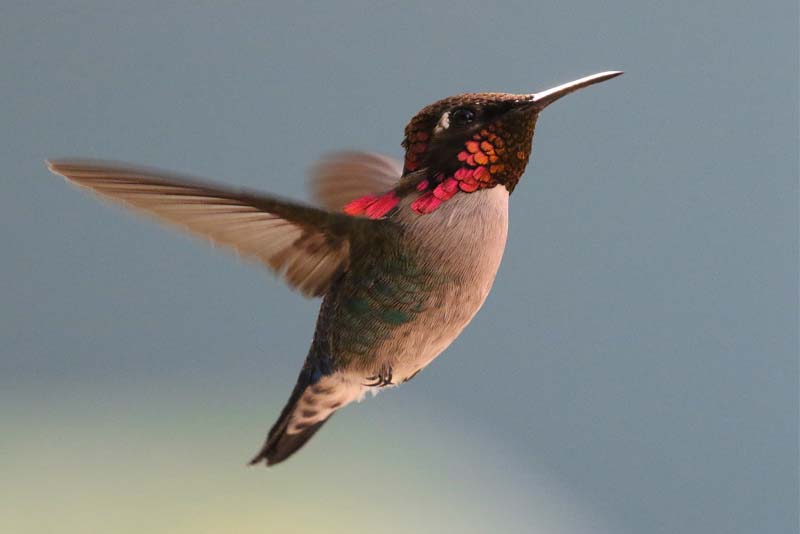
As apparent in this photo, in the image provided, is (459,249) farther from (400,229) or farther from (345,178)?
(345,178)

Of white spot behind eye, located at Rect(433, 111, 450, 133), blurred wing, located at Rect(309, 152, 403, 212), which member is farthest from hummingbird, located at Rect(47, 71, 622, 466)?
blurred wing, located at Rect(309, 152, 403, 212)

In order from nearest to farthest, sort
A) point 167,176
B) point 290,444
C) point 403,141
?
point 167,176
point 403,141
point 290,444

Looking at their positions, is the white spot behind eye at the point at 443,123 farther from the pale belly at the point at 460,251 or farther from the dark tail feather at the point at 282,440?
the dark tail feather at the point at 282,440

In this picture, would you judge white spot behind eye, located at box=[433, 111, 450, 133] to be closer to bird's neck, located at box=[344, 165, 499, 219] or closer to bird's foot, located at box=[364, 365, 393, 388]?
bird's neck, located at box=[344, 165, 499, 219]

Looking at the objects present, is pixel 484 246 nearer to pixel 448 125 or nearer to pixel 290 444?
pixel 448 125

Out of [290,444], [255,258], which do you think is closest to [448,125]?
[255,258]
